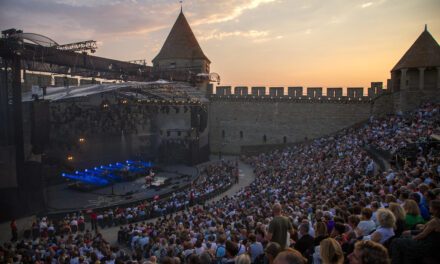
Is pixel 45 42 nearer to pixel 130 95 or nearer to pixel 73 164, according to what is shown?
pixel 130 95

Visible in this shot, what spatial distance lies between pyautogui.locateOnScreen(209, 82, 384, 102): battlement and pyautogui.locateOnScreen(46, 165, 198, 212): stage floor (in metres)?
13.9

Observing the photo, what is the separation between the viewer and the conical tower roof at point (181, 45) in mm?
37750

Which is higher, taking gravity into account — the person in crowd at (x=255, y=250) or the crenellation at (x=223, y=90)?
the crenellation at (x=223, y=90)

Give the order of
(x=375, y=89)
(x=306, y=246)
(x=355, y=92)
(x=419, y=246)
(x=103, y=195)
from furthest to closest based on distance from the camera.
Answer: (x=355, y=92)
(x=375, y=89)
(x=103, y=195)
(x=306, y=246)
(x=419, y=246)

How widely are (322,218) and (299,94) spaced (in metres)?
28.8

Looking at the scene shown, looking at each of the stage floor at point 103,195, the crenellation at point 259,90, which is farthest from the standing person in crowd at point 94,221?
A: the crenellation at point 259,90

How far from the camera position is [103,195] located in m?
21.1

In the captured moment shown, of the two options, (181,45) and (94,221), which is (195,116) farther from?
(94,221)

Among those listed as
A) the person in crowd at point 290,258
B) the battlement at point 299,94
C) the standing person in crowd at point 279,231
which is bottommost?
the standing person in crowd at point 279,231

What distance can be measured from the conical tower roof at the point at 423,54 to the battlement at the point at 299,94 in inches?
159

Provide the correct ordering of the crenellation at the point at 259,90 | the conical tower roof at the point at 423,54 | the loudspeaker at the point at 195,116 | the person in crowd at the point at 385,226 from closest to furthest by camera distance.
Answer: the person in crowd at the point at 385,226
the conical tower roof at the point at 423,54
the loudspeaker at the point at 195,116
the crenellation at the point at 259,90

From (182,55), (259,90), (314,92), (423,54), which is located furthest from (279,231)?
(182,55)

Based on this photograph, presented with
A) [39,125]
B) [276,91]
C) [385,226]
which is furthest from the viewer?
[276,91]

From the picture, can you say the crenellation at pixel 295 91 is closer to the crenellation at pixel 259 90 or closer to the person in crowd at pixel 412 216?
the crenellation at pixel 259 90
